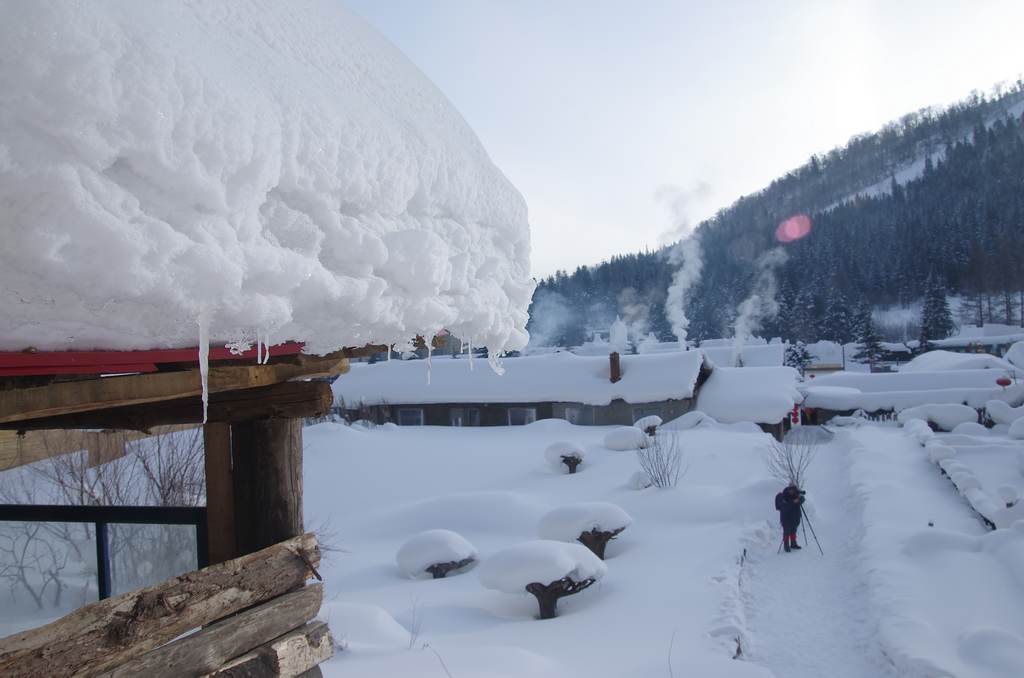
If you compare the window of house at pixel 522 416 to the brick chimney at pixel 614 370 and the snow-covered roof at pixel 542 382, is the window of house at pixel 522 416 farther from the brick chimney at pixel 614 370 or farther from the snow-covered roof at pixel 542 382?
the brick chimney at pixel 614 370

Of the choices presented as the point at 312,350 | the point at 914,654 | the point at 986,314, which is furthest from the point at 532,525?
the point at 986,314

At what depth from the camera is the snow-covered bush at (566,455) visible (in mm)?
19062

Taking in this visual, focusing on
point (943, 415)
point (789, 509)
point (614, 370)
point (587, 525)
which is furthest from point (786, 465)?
point (943, 415)

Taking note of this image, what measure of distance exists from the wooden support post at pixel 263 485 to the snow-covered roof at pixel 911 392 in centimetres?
3635

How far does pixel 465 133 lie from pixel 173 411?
2165mm

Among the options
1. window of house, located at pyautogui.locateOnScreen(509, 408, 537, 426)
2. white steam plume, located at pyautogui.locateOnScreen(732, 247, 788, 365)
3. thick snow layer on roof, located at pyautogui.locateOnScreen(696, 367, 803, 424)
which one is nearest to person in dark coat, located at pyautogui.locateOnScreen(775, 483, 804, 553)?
thick snow layer on roof, located at pyautogui.locateOnScreen(696, 367, 803, 424)

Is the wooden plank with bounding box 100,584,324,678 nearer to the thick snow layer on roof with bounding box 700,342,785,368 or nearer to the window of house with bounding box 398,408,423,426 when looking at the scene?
the window of house with bounding box 398,408,423,426

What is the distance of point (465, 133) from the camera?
3588mm

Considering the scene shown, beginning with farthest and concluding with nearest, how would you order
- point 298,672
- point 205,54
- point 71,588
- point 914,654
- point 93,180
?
1. point 914,654
2. point 71,588
3. point 298,672
4. point 205,54
5. point 93,180

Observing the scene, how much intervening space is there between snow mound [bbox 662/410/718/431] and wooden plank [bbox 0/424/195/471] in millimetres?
18758

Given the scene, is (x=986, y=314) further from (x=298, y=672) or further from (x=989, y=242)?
(x=298, y=672)

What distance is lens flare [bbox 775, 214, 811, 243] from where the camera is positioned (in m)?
91.9

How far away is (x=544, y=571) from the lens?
9438 millimetres

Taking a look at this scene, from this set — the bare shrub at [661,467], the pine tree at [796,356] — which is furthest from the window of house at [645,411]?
the pine tree at [796,356]
